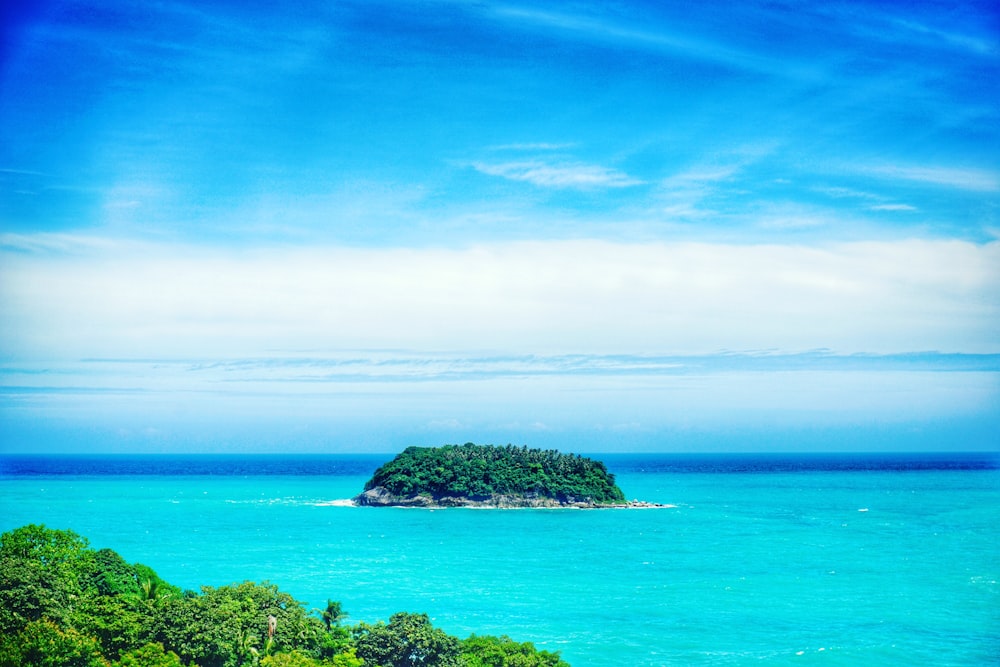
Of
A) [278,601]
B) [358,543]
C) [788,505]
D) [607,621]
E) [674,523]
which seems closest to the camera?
[278,601]

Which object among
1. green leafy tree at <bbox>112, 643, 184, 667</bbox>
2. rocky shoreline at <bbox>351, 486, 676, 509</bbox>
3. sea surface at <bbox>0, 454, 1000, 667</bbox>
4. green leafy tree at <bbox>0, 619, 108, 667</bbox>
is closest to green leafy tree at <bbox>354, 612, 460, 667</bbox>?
green leafy tree at <bbox>112, 643, 184, 667</bbox>

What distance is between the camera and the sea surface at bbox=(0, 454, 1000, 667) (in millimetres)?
27438

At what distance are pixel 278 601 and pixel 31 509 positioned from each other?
6133 centimetres

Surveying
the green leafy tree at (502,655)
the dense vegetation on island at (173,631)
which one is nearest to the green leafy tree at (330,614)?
the dense vegetation on island at (173,631)

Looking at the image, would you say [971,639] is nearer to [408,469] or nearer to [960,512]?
[960,512]

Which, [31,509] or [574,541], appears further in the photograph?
[31,509]

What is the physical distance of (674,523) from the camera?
60.2 m

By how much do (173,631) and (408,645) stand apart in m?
4.42

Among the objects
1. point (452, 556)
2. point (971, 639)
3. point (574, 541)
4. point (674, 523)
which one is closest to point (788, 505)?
point (674, 523)

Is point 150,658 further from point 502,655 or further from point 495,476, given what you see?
point 495,476

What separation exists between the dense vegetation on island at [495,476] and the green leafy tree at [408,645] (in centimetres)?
5626

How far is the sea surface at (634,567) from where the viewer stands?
27.4 m

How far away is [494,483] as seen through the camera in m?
73.6

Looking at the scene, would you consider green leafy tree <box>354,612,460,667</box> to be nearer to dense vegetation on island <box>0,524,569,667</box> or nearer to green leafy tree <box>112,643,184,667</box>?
dense vegetation on island <box>0,524,569,667</box>
